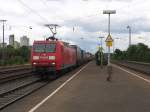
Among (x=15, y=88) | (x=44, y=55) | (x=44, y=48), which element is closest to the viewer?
(x=15, y=88)

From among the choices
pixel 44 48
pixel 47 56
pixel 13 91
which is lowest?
pixel 13 91

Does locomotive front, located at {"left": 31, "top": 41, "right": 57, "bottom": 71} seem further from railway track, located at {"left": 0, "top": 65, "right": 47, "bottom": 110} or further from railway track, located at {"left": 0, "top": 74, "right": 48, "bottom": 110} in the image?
railway track, located at {"left": 0, "top": 74, "right": 48, "bottom": 110}

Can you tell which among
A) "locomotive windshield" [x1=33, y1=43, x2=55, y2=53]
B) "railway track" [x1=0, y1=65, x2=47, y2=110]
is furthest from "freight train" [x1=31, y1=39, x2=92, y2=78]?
"railway track" [x1=0, y1=65, x2=47, y2=110]

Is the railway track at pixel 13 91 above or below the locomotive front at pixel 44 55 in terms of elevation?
below

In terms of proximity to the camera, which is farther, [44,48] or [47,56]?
[44,48]

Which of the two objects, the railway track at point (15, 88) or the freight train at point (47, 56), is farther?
the freight train at point (47, 56)

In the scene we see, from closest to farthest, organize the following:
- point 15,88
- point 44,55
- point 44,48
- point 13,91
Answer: point 13,91
point 15,88
point 44,55
point 44,48

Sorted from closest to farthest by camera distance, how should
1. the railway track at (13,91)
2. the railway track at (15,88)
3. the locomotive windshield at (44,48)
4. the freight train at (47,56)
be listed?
the railway track at (13,91), the railway track at (15,88), the freight train at (47,56), the locomotive windshield at (44,48)

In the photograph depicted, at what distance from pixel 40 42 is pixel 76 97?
1595 centimetres

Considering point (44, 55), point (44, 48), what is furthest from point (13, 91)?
point (44, 48)

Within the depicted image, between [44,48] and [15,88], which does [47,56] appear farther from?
[15,88]

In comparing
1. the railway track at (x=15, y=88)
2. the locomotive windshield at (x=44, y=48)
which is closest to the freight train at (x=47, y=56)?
the locomotive windshield at (x=44, y=48)

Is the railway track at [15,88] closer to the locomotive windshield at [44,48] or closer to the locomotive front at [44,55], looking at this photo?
the locomotive front at [44,55]

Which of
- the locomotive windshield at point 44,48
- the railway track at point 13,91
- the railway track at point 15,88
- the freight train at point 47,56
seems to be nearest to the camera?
the railway track at point 13,91
